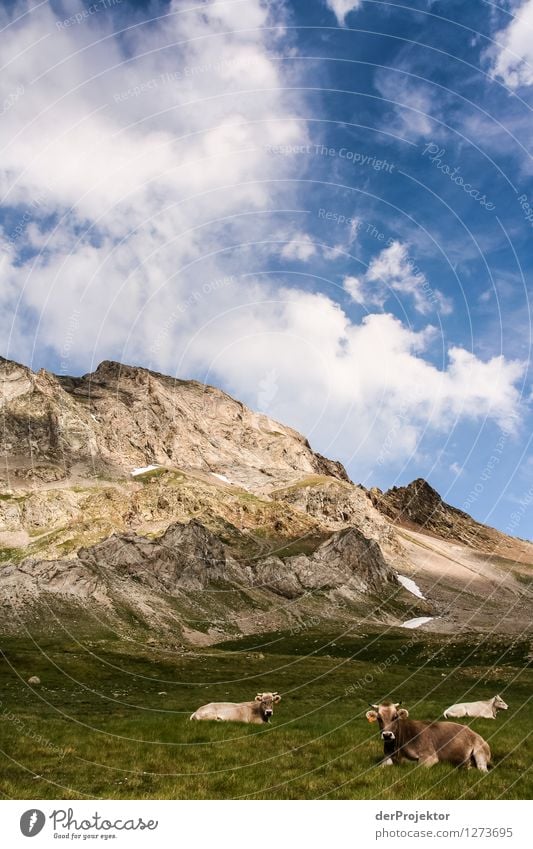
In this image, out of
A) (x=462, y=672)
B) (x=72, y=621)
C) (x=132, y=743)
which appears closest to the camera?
(x=132, y=743)

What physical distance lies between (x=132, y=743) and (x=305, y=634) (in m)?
161

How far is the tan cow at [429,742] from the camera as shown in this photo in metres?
14.9

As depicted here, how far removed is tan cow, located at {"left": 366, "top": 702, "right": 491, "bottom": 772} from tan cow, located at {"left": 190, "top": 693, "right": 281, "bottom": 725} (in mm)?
10446

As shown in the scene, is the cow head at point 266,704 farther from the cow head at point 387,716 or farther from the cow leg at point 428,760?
the cow leg at point 428,760

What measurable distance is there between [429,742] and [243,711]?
42.6 feet

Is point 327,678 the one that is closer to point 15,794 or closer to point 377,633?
point 15,794

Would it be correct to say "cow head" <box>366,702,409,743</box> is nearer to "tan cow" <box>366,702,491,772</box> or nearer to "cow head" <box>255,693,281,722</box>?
"tan cow" <box>366,702,491,772</box>

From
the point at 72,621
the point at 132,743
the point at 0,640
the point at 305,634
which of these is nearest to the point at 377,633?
the point at 305,634

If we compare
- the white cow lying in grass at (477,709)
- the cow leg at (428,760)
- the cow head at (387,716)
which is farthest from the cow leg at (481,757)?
the white cow lying in grass at (477,709)

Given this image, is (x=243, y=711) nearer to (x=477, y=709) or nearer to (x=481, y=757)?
(x=481, y=757)

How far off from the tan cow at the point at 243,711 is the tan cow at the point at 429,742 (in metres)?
10.4

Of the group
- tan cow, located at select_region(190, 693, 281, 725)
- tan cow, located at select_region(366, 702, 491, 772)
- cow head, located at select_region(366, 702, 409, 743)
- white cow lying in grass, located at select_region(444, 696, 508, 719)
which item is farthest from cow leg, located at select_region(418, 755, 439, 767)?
white cow lying in grass, located at select_region(444, 696, 508, 719)
